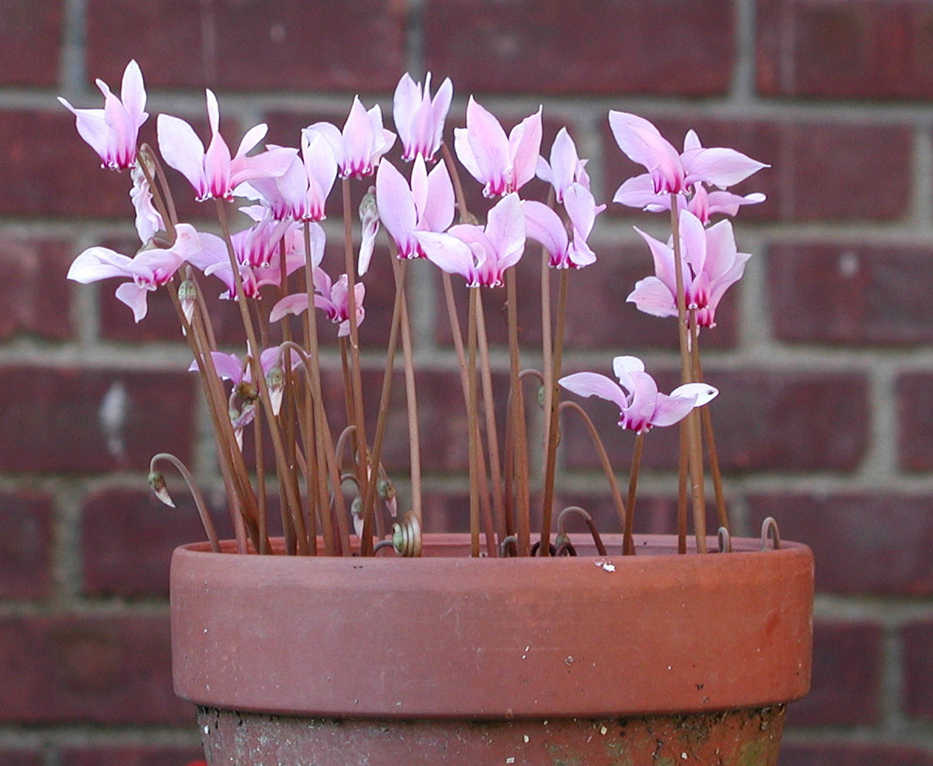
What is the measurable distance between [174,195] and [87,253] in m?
0.41

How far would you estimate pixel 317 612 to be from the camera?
0.48 metres

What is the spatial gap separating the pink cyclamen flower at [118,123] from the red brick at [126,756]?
0.49 meters

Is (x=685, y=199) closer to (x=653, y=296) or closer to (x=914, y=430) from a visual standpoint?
(x=653, y=296)

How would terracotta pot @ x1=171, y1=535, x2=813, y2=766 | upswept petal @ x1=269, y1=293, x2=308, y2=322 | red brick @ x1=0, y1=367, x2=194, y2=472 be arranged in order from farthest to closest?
red brick @ x1=0, y1=367, x2=194, y2=472
upswept petal @ x1=269, y1=293, x2=308, y2=322
terracotta pot @ x1=171, y1=535, x2=813, y2=766

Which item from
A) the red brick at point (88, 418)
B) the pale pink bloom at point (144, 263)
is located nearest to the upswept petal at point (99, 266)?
the pale pink bloom at point (144, 263)

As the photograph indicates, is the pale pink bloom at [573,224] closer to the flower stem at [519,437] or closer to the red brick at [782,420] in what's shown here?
the flower stem at [519,437]

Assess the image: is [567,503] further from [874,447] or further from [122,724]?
[122,724]

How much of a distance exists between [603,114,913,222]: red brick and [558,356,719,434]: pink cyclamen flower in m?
0.41

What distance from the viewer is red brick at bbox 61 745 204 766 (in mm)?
902

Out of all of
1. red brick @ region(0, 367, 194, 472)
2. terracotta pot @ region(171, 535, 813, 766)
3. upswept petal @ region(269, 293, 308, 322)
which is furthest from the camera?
red brick @ region(0, 367, 194, 472)

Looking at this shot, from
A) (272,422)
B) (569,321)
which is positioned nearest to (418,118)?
(272,422)

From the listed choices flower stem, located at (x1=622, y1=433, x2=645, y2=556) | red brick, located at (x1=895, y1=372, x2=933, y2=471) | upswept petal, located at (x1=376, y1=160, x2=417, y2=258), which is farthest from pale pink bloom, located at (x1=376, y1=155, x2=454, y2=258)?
red brick, located at (x1=895, y1=372, x2=933, y2=471)

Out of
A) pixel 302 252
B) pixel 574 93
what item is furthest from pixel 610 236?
pixel 302 252

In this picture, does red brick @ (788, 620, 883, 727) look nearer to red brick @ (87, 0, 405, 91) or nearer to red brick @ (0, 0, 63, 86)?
red brick @ (87, 0, 405, 91)
